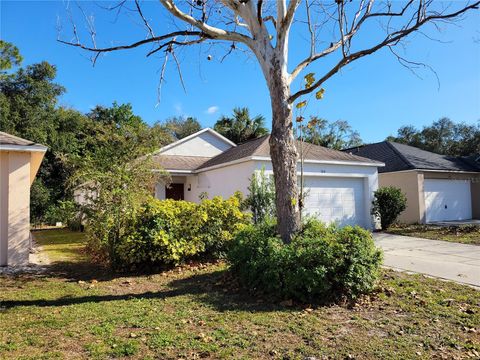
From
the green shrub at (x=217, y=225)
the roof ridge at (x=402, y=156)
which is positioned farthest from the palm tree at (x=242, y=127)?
the green shrub at (x=217, y=225)

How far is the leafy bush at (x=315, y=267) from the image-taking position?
18.3 ft

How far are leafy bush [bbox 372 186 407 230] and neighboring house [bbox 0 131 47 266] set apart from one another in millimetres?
13108

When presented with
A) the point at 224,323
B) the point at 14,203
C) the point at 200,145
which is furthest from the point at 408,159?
the point at 14,203

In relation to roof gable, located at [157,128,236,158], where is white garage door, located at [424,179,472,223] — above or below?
below

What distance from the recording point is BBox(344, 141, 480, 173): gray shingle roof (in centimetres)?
1955

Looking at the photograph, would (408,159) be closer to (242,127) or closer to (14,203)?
(242,127)

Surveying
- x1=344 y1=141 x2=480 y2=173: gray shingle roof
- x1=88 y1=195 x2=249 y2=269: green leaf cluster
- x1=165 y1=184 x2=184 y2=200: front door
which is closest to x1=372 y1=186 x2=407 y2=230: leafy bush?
x1=344 y1=141 x2=480 y2=173: gray shingle roof

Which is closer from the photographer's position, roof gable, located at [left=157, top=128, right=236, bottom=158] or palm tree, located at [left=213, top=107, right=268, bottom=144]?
roof gable, located at [left=157, top=128, right=236, bottom=158]

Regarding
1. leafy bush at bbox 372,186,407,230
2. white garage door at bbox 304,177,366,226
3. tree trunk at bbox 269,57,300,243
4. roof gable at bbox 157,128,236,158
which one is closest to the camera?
tree trunk at bbox 269,57,300,243

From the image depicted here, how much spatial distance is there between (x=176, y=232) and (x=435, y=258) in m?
6.56

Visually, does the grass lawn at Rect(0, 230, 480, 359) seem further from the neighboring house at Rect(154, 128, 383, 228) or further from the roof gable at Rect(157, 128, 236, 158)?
the roof gable at Rect(157, 128, 236, 158)

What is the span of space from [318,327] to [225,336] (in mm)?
1204

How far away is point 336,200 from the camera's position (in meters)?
15.8

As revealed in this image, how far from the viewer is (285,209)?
6.75m
